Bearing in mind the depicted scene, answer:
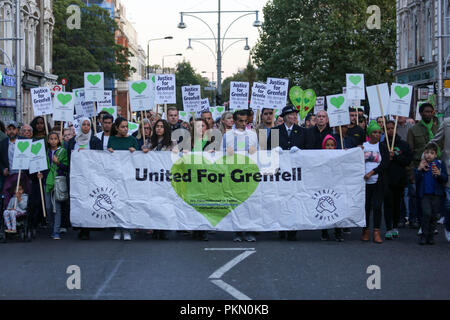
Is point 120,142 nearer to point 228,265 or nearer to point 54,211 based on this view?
point 54,211

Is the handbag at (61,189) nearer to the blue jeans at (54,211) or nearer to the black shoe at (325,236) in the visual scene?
the blue jeans at (54,211)

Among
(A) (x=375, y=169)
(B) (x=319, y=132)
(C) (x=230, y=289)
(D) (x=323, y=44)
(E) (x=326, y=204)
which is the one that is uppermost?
(D) (x=323, y=44)

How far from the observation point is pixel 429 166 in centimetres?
1159

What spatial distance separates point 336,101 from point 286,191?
194 cm

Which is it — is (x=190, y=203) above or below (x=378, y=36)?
below

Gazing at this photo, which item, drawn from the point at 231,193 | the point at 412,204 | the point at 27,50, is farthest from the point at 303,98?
the point at 27,50

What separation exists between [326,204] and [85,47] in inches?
2213

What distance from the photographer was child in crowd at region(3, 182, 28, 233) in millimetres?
11536

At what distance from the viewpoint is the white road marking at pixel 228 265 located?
8609 millimetres

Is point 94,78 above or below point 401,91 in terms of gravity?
above

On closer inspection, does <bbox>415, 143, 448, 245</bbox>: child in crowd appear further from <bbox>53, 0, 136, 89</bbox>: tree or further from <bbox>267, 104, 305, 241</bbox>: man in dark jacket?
<bbox>53, 0, 136, 89</bbox>: tree

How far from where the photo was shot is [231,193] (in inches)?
463
